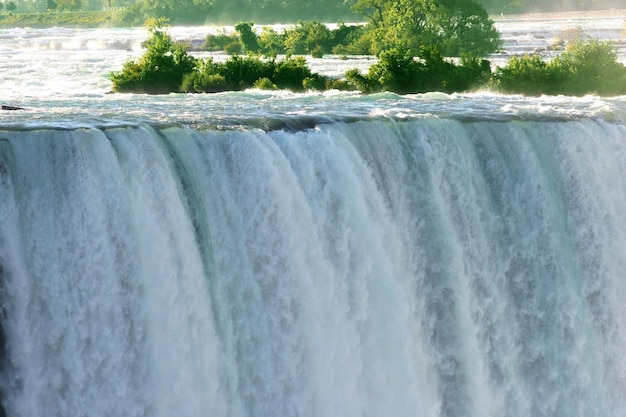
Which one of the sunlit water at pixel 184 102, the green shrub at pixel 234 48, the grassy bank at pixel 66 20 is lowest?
the grassy bank at pixel 66 20

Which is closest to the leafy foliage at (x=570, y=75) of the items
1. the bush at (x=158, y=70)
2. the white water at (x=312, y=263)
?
the bush at (x=158, y=70)

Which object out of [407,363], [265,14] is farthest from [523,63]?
[265,14]

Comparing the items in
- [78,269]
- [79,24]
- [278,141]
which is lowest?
[79,24]

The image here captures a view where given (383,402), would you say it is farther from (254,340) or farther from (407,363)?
(254,340)

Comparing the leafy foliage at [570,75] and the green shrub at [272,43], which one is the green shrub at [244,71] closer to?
the leafy foliage at [570,75]

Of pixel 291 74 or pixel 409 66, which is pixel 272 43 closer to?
pixel 291 74

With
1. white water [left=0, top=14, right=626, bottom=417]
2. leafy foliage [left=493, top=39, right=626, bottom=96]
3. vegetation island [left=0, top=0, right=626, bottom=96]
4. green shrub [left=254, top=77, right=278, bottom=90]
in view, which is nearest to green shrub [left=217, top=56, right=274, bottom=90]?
vegetation island [left=0, top=0, right=626, bottom=96]

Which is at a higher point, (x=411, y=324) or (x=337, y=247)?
(x=337, y=247)
